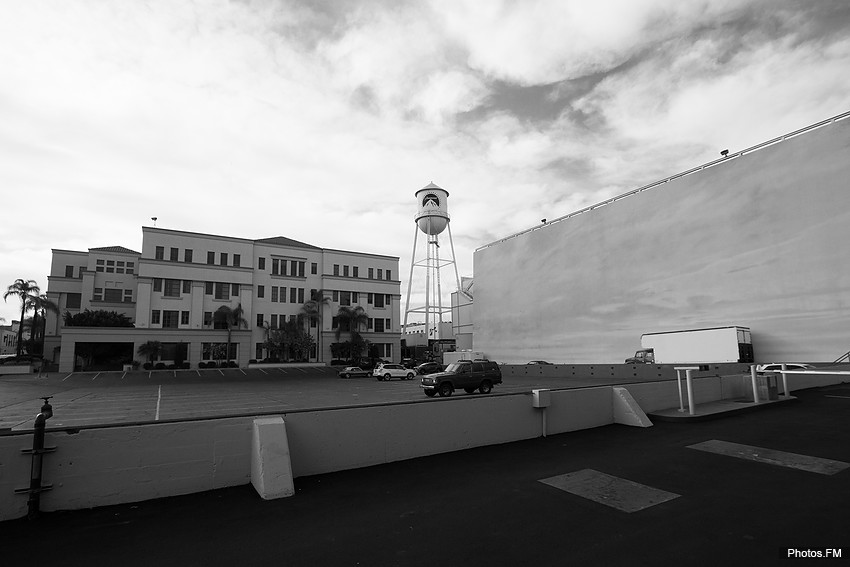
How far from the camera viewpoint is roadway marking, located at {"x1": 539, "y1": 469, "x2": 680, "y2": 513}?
216 inches

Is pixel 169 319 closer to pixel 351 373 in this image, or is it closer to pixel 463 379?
pixel 351 373

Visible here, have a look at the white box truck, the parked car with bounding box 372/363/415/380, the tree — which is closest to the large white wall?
the white box truck

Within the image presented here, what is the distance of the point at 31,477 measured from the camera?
17.1 feet

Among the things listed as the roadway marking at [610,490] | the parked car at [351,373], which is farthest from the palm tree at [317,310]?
the roadway marking at [610,490]

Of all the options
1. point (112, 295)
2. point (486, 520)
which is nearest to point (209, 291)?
point (112, 295)

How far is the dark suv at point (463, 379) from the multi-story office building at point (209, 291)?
38.0 m

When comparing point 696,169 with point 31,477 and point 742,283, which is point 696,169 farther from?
point 31,477

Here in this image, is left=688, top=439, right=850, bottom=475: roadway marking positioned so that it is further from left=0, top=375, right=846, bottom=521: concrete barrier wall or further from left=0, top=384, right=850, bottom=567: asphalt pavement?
left=0, top=375, right=846, bottom=521: concrete barrier wall

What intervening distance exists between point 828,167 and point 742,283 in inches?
357

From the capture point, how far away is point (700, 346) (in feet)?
104

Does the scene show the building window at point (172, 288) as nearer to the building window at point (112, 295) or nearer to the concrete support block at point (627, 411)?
the building window at point (112, 295)

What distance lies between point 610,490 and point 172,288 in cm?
5658

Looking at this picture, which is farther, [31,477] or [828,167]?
[828,167]

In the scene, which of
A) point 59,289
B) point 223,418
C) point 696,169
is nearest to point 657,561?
point 223,418
